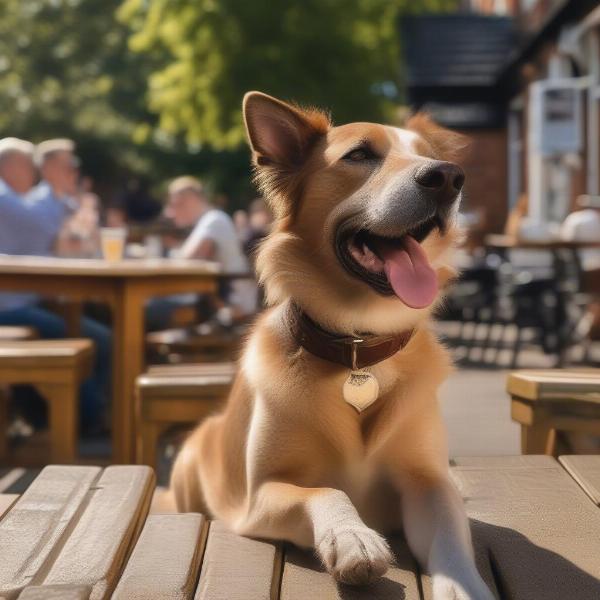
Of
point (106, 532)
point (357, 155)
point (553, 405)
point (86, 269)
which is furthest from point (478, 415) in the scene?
point (106, 532)

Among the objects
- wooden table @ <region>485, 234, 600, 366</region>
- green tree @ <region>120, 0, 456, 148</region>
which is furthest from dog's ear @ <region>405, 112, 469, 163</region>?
green tree @ <region>120, 0, 456, 148</region>

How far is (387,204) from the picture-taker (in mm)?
2602

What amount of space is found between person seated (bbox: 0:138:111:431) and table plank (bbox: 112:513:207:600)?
4.22m

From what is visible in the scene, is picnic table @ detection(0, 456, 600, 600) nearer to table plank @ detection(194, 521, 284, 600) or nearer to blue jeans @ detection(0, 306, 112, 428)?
table plank @ detection(194, 521, 284, 600)

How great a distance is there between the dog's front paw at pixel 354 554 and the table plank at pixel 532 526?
0.77 feet

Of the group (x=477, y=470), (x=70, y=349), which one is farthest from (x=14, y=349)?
(x=477, y=470)

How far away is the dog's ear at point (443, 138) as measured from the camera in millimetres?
3041

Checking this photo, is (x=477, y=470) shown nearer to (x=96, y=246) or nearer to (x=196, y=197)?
(x=96, y=246)

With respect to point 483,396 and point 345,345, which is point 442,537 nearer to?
point 345,345

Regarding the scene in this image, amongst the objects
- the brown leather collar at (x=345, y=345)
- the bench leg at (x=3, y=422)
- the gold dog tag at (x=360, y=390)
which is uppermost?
the brown leather collar at (x=345, y=345)

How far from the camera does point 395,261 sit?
2650 mm

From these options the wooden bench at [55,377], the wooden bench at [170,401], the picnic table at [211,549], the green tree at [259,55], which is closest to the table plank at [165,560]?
the picnic table at [211,549]

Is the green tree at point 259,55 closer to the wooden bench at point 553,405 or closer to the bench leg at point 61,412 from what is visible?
the bench leg at point 61,412

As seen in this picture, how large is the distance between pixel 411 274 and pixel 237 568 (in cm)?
94
